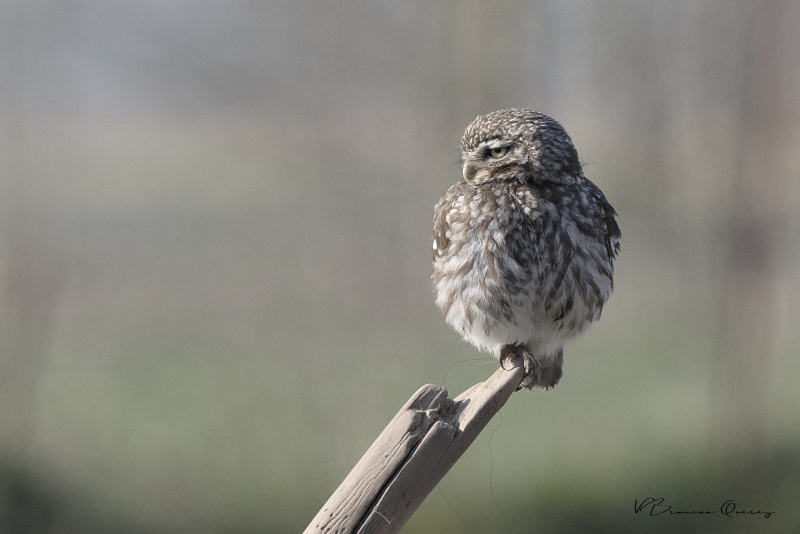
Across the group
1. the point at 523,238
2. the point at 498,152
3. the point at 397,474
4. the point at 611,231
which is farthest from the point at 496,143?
the point at 397,474

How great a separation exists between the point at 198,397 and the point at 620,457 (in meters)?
2.62

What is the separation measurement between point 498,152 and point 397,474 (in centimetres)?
108

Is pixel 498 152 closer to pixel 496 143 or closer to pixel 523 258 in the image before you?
pixel 496 143

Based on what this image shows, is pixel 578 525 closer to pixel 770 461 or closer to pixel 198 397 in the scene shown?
pixel 770 461

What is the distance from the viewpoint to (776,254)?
4230 mm

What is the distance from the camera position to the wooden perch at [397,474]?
60.8 inches

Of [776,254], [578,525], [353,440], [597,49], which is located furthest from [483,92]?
[578,525]

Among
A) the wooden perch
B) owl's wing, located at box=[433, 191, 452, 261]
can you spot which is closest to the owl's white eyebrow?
owl's wing, located at box=[433, 191, 452, 261]

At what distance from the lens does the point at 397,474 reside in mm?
1559

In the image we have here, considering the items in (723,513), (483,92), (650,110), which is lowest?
(723,513)

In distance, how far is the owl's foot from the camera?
93.1 inches

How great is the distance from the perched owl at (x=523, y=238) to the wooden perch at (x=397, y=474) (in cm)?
72
